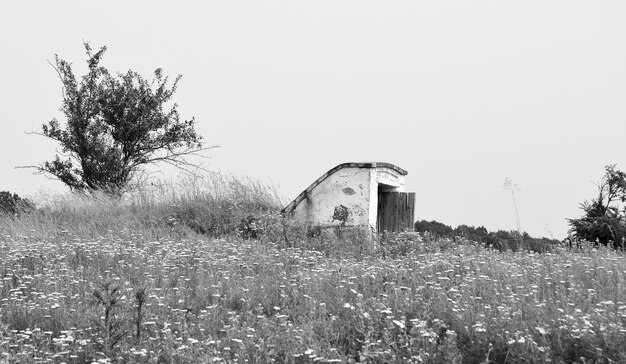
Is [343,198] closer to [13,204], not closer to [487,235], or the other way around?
[487,235]

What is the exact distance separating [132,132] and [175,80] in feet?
7.96

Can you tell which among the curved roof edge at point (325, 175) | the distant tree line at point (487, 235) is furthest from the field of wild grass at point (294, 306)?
the distant tree line at point (487, 235)

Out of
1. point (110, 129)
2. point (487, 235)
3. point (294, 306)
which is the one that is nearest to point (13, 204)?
point (110, 129)

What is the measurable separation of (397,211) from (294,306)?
9808 millimetres

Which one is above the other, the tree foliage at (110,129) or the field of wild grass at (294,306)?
the tree foliage at (110,129)

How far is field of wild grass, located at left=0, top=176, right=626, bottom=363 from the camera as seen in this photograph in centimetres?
618

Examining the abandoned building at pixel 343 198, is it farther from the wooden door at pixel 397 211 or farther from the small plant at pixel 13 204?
the small plant at pixel 13 204

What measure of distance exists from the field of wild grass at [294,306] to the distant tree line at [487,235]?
414 cm

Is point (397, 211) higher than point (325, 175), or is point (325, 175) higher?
point (325, 175)

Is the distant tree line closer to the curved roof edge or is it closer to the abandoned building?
the abandoned building

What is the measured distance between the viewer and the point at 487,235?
61.1ft

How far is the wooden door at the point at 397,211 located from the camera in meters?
17.3

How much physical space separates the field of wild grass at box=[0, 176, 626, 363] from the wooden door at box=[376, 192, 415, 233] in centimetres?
390

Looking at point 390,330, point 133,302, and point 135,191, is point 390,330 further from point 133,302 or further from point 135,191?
point 135,191
